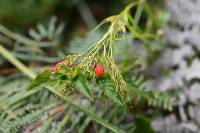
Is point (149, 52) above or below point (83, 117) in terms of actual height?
above

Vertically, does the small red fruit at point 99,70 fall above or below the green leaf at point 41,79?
below

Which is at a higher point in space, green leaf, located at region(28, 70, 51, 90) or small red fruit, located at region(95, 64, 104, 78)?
green leaf, located at region(28, 70, 51, 90)

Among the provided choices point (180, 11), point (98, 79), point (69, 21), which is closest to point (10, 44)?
point (69, 21)

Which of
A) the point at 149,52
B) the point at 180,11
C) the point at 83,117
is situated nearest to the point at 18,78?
the point at 83,117

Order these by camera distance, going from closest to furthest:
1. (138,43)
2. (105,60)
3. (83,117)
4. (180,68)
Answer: (105,60) → (83,117) → (180,68) → (138,43)

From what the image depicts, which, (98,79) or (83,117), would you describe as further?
(83,117)

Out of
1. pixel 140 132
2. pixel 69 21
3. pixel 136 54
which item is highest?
pixel 69 21

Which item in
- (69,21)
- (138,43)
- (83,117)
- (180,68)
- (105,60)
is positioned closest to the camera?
(105,60)

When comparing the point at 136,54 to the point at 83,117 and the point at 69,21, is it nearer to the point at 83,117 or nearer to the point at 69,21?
the point at 83,117
